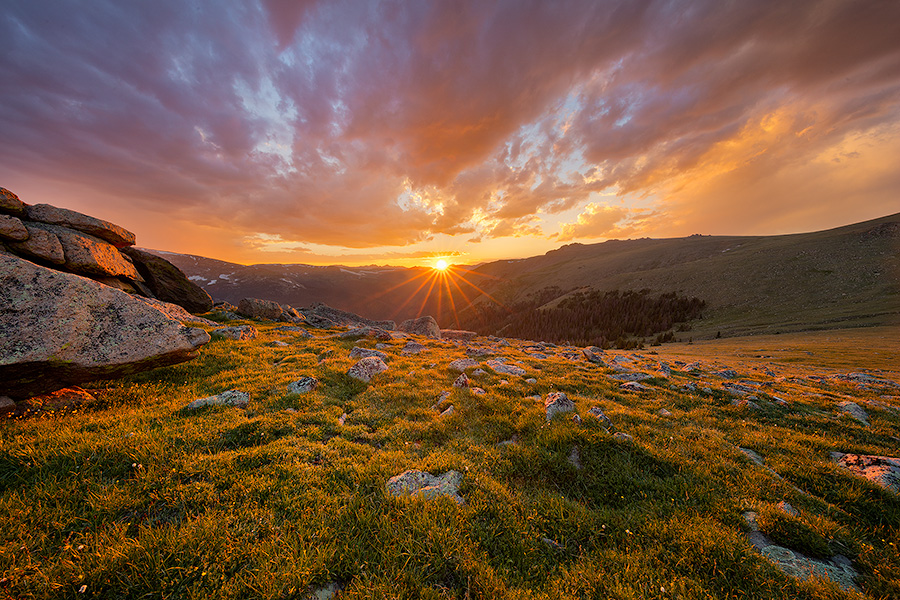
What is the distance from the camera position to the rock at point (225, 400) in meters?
8.60

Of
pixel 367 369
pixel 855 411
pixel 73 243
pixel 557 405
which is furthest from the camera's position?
pixel 73 243

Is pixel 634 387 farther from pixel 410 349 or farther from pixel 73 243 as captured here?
pixel 73 243

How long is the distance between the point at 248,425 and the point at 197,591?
4686 millimetres

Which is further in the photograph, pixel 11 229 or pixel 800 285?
pixel 800 285

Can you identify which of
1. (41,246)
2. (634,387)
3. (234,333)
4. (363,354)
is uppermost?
(41,246)

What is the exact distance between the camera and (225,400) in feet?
29.8

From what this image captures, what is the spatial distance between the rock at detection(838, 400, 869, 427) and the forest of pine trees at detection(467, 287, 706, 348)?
129 feet

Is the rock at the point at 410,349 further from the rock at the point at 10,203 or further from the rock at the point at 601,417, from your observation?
the rock at the point at 10,203

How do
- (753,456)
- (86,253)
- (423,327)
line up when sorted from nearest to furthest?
(753,456), (86,253), (423,327)

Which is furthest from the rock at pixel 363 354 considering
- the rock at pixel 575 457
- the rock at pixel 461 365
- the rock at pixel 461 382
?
the rock at pixel 575 457

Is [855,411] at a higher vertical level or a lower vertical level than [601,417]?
lower

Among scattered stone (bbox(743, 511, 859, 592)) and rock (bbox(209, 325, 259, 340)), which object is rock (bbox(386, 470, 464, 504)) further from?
rock (bbox(209, 325, 259, 340))

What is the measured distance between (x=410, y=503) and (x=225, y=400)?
736 centimetres

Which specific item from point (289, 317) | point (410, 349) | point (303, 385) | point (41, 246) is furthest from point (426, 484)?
point (289, 317)
